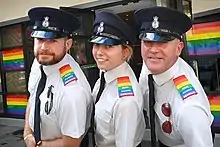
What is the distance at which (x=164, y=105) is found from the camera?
1448 mm

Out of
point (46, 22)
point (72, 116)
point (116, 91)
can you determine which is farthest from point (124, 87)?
point (46, 22)

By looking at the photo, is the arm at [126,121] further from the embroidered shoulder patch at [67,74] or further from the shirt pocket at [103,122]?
the embroidered shoulder patch at [67,74]

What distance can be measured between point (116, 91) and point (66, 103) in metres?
0.26

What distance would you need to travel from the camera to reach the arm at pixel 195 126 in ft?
4.23

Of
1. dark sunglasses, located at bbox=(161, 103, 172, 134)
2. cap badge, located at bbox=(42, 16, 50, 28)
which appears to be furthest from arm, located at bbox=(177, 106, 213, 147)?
cap badge, located at bbox=(42, 16, 50, 28)

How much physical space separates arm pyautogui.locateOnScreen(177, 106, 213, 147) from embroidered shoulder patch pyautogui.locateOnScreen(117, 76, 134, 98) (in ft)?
0.99

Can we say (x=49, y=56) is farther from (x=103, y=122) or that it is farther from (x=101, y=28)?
(x=103, y=122)

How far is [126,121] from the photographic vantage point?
4.87 feet

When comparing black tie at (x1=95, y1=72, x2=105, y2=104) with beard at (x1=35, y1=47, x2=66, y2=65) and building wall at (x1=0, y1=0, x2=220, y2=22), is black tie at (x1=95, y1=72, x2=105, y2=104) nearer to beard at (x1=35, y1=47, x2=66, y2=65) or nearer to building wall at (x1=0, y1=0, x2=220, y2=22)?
beard at (x1=35, y1=47, x2=66, y2=65)

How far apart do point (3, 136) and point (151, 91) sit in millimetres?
4757

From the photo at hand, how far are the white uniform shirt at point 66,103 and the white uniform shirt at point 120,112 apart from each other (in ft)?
0.29

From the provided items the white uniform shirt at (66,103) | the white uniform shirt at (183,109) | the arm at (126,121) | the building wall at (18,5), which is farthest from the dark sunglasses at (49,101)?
the building wall at (18,5)

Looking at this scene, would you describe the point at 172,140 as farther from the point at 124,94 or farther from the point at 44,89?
the point at 44,89

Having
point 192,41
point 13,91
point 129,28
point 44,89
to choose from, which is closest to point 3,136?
point 13,91
